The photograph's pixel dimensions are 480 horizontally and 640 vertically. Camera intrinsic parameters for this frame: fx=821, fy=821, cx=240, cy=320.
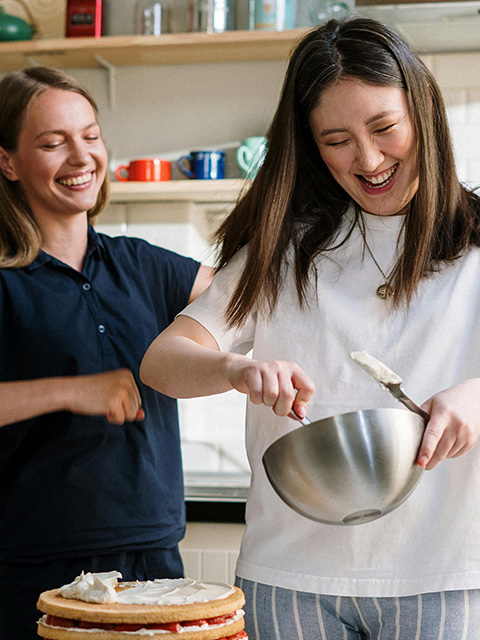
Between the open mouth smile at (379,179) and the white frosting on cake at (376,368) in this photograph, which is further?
the open mouth smile at (379,179)

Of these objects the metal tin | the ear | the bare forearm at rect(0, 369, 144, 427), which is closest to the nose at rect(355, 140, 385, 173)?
the bare forearm at rect(0, 369, 144, 427)

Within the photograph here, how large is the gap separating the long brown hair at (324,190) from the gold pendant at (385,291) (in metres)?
0.01

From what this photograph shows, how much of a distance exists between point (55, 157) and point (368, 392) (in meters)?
0.87

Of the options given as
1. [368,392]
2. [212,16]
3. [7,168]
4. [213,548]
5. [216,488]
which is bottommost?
[213,548]

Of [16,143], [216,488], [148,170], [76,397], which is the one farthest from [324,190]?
[148,170]

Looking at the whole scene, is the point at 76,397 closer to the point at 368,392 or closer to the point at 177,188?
the point at 368,392

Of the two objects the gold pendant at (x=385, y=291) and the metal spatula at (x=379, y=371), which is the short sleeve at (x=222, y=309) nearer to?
the gold pendant at (x=385, y=291)

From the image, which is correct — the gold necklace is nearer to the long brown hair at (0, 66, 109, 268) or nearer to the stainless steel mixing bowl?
the stainless steel mixing bowl

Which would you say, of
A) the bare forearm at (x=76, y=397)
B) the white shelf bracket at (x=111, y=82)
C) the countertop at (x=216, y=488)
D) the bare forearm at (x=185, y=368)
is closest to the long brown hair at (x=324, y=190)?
the bare forearm at (x=185, y=368)

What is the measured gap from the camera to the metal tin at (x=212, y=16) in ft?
8.69

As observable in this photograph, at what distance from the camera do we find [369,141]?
106 centimetres

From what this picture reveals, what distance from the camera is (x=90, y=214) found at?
1796 millimetres

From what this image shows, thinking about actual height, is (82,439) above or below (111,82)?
below

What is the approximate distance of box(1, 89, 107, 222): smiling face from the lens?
5.29 ft
